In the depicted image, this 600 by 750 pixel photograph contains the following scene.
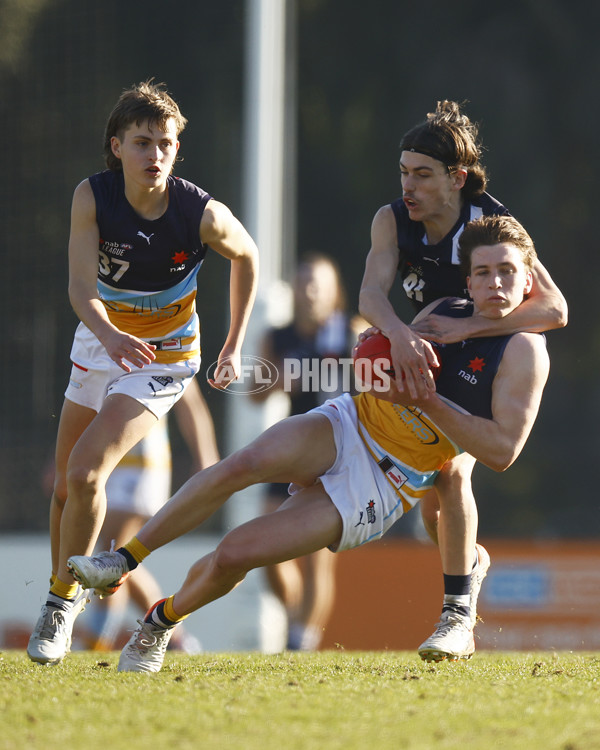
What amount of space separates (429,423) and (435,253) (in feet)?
2.29

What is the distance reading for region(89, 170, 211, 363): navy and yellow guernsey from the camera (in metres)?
4.25

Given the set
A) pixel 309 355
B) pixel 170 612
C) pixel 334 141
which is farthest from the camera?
pixel 334 141

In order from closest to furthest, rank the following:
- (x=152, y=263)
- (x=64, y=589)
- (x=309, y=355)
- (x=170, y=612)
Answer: (x=170, y=612), (x=64, y=589), (x=152, y=263), (x=309, y=355)

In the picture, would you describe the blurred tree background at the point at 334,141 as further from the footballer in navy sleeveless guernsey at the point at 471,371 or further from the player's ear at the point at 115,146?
the footballer in navy sleeveless guernsey at the point at 471,371

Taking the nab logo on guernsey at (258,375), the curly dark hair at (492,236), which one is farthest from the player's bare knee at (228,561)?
the nab logo on guernsey at (258,375)

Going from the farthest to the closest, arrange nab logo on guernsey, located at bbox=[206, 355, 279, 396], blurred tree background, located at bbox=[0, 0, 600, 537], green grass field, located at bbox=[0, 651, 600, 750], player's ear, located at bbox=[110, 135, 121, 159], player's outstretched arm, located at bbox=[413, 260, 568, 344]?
blurred tree background, located at bbox=[0, 0, 600, 537] → nab logo on guernsey, located at bbox=[206, 355, 279, 396] → player's ear, located at bbox=[110, 135, 121, 159] → player's outstretched arm, located at bbox=[413, 260, 568, 344] → green grass field, located at bbox=[0, 651, 600, 750]

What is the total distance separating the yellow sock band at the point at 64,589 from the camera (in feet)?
13.8

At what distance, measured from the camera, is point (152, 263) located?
4.30 metres

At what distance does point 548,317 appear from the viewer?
401 cm

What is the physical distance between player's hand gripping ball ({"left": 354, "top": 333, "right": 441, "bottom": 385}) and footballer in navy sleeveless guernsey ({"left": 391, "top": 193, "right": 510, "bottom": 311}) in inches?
18.0

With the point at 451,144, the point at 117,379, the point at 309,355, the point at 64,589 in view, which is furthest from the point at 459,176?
the point at 309,355

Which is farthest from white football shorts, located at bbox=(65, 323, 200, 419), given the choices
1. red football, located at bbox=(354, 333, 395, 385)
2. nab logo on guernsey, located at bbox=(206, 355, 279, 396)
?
nab logo on guernsey, located at bbox=(206, 355, 279, 396)

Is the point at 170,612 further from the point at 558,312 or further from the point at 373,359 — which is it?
the point at 558,312

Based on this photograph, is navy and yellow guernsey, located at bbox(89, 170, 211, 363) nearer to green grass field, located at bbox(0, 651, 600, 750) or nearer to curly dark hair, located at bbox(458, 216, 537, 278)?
curly dark hair, located at bbox(458, 216, 537, 278)
